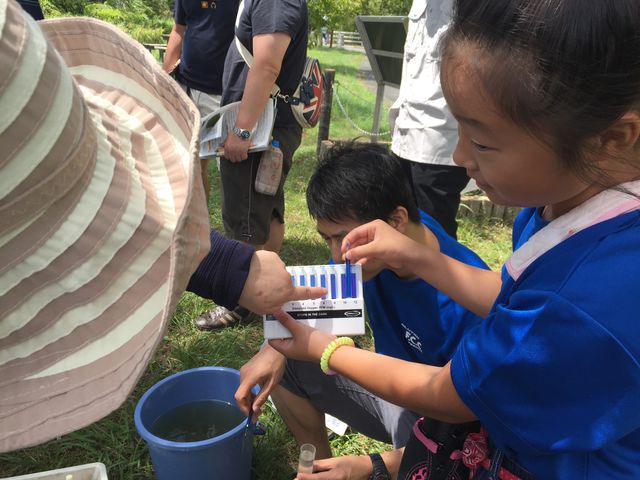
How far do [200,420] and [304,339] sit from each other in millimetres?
764

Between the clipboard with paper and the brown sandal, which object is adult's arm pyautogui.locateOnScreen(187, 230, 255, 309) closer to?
the clipboard with paper

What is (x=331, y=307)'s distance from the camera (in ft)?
4.61

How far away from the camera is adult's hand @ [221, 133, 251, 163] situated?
250cm

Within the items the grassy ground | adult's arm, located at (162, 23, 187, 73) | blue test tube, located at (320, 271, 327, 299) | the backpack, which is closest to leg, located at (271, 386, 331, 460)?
the grassy ground

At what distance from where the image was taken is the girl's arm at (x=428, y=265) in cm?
143

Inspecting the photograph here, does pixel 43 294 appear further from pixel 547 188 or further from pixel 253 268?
pixel 547 188

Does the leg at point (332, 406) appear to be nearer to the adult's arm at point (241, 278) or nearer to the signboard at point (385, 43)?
the adult's arm at point (241, 278)

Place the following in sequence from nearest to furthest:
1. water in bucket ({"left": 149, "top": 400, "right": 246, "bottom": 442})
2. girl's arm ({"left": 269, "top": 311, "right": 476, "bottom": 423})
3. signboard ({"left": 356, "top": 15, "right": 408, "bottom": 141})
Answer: girl's arm ({"left": 269, "top": 311, "right": 476, "bottom": 423}) → water in bucket ({"left": 149, "top": 400, "right": 246, "bottom": 442}) → signboard ({"left": 356, "top": 15, "right": 408, "bottom": 141})

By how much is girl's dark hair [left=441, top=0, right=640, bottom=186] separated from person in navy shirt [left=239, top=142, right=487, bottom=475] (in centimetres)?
73

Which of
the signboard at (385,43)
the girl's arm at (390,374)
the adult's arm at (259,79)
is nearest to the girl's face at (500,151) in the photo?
the girl's arm at (390,374)

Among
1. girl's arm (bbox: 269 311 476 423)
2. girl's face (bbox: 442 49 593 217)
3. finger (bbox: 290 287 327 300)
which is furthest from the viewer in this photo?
finger (bbox: 290 287 327 300)

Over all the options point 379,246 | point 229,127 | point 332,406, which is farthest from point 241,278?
point 229,127

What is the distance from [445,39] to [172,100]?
0.52 m

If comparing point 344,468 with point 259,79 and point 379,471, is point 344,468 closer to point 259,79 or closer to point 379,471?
point 379,471
